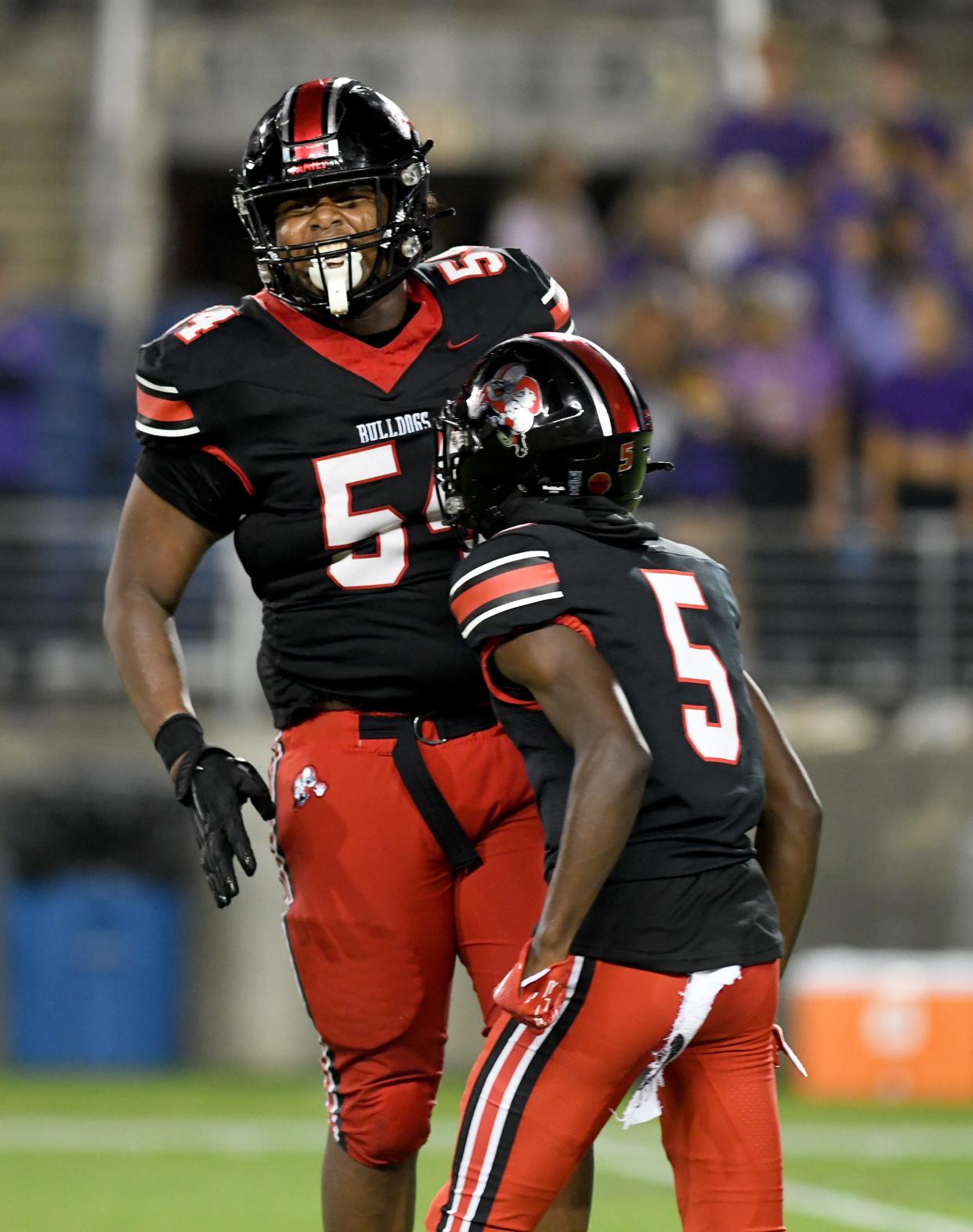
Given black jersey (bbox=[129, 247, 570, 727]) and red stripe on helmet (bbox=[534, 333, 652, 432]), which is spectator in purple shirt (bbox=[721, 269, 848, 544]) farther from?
red stripe on helmet (bbox=[534, 333, 652, 432])

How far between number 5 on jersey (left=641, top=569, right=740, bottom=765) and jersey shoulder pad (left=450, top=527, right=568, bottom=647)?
0.16 metres

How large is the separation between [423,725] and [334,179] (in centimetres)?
89

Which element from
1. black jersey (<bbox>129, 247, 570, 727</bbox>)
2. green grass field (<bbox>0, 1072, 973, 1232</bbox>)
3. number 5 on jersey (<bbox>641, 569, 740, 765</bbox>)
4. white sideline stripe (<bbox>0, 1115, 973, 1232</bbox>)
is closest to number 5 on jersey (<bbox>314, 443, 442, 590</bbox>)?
black jersey (<bbox>129, 247, 570, 727</bbox>)

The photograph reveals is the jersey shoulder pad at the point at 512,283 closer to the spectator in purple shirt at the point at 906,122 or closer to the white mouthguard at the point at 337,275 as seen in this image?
the white mouthguard at the point at 337,275

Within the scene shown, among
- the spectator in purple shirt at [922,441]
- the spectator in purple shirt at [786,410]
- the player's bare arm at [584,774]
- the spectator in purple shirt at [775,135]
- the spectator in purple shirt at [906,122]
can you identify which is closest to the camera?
the player's bare arm at [584,774]

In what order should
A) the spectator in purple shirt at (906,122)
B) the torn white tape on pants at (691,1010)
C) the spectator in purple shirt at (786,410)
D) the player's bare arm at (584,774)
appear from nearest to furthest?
the player's bare arm at (584,774) < the torn white tape on pants at (691,1010) < the spectator in purple shirt at (786,410) < the spectator in purple shirt at (906,122)

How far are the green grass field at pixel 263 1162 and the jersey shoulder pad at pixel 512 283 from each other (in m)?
2.66

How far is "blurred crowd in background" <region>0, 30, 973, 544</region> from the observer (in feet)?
28.7

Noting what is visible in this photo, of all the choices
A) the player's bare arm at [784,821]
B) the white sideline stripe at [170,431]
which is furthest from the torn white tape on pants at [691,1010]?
the white sideline stripe at [170,431]

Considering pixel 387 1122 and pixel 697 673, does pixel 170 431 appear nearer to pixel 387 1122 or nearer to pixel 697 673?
pixel 697 673

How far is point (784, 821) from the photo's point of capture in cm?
348

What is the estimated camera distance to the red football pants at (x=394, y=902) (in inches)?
147

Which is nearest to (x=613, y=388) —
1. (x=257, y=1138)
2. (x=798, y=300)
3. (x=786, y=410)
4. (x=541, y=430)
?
(x=541, y=430)

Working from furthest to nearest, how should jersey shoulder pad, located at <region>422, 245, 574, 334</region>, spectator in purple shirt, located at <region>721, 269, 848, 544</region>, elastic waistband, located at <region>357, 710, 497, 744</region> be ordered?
spectator in purple shirt, located at <region>721, 269, 848, 544</region> < jersey shoulder pad, located at <region>422, 245, 574, 334</region> < elastic waistband, located at <region>357, 710, 497, 744</region>
